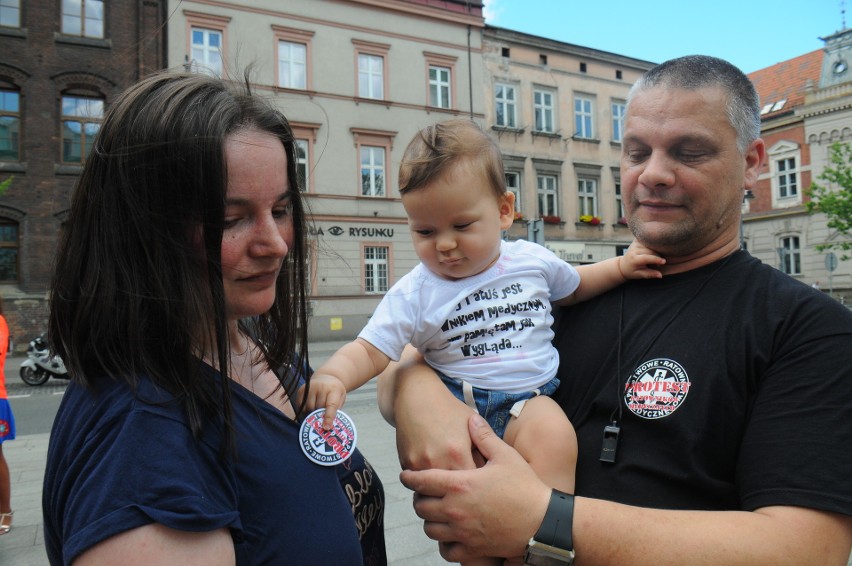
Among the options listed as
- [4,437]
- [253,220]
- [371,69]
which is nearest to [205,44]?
[371,69]

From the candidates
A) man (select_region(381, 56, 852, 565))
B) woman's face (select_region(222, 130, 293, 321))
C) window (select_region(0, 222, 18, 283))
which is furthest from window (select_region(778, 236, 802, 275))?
woman's face (select_region(222, 130, 293, 321))

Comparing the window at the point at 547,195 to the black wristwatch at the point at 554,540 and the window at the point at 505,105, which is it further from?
the black wristwatch at the point at 554,540

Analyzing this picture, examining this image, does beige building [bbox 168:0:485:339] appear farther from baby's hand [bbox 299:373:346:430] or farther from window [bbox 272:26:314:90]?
baby's hand [bbox 299:373:346:430]

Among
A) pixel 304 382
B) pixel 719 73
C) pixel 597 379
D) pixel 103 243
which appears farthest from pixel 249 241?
pixel 719 73

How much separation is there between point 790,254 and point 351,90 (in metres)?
24.8

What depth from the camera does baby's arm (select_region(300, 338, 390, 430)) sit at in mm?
1580

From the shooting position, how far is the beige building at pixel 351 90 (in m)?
19.7

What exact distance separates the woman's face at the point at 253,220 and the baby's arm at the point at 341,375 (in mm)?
342

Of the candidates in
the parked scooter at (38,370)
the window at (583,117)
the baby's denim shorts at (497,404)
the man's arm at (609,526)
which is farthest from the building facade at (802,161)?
the man's arm at (609,526)

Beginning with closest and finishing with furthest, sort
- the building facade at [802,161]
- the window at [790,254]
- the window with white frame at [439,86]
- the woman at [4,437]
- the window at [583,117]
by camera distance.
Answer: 1. the woman at [4,437]
2. the window with white frame at [439,86]
3. the window at [583,117]
4. the building facade at [802,161]
5. the window at [790,254]

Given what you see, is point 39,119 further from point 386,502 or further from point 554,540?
point 554,540

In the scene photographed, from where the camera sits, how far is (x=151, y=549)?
0.95 m

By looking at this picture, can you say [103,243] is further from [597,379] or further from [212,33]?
[212,33]

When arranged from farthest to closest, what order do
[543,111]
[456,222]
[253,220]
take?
[543,111], [456,222], [253,220]
